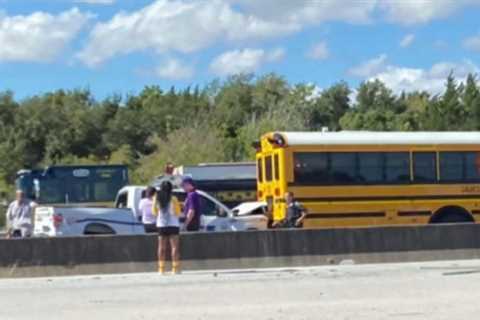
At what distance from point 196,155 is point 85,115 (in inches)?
985

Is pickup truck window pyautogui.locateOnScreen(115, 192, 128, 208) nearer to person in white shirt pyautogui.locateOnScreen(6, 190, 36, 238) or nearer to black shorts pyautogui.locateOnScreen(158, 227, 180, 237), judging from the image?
person in white shirt pyautogui.locateOnScreen(6, 190, 36, 238)

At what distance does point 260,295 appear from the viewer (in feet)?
54.5

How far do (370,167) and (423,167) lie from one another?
147 centimetres

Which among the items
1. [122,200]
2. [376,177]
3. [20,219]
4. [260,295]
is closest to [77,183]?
[122,200]

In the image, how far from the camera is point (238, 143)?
85938mm

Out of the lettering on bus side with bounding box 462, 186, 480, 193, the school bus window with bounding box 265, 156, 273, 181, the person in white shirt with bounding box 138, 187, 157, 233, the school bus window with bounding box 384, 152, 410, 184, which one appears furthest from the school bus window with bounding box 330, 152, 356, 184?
the person in white shirt with bounding box 138, 187, 157, 233

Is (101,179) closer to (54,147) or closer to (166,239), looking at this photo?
(166,239)

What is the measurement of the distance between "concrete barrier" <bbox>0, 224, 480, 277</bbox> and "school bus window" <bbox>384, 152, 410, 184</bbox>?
551cm

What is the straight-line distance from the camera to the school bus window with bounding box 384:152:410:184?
100.0 feet

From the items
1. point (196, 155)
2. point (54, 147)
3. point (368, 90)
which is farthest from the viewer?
point (368, 90)

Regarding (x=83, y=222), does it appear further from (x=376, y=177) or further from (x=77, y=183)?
(x=77, y=183)

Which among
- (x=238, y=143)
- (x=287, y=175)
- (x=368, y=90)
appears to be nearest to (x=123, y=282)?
(x=287, y=175)

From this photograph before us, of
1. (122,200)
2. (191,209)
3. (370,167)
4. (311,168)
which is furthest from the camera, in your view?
(122,200)

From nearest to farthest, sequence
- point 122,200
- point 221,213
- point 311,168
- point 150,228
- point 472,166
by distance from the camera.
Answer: point 150,228 → point 221,213 → point 311,168 → point 472,166 → point 122,200
